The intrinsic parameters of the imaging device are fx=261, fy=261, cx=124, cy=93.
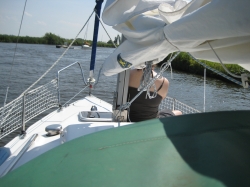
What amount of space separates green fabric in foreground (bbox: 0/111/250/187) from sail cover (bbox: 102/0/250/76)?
40cm

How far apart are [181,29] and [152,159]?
657mm

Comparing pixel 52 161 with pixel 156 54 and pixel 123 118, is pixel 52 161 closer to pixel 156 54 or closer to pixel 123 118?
pixel 156 54

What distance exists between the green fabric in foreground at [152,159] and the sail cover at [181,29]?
1.32 feet

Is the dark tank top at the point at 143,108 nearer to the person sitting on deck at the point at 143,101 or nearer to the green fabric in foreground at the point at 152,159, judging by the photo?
the person sitting on deck at the point at 143,101

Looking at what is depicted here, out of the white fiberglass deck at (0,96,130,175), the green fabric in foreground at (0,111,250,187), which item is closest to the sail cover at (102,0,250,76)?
the green fabric in foreground at (0,111,250,187)

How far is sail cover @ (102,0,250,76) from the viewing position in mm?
1020

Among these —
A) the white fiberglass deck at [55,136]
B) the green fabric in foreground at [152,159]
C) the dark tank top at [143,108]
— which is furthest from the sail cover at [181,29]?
the dark tank top at [143,108]

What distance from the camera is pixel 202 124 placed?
3.62ft

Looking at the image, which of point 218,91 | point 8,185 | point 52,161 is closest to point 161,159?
point 52,161

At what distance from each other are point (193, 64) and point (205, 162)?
18458 millimetres

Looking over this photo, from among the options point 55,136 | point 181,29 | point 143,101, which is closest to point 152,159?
point 181,29

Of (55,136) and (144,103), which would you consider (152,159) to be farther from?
(144,103)

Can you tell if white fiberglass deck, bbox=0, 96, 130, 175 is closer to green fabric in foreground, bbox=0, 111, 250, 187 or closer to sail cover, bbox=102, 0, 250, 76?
sail cover, bbox=102, 0, 250, 76

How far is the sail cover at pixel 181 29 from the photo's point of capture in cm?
102
